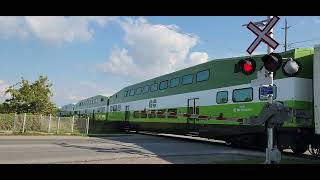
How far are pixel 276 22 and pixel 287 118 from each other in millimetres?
2475

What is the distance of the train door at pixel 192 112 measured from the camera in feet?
76.0

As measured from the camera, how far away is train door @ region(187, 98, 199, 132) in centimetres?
2316

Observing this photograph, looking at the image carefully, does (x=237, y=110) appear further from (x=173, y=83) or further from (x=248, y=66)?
(x=248, y=66)

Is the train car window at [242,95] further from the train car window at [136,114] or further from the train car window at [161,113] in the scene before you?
the train car window at [136,114]

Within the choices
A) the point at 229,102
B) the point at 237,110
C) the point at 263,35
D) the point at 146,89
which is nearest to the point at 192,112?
the point at 229,102

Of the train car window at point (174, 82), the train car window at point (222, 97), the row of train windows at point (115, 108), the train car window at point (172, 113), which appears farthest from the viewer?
the row of train windows at point (115, 108)

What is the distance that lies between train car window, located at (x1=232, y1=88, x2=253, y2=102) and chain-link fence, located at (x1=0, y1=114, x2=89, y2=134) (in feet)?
56.6

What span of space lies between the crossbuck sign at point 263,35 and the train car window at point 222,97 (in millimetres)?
8983

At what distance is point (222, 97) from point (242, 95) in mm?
1727

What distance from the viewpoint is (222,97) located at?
68.4ft

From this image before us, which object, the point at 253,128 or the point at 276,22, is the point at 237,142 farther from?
the point at 276,22

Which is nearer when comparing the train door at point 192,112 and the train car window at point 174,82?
the train door at point 192,112

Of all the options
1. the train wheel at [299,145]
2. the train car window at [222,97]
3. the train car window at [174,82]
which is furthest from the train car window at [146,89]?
the train wheel at [299,145]
